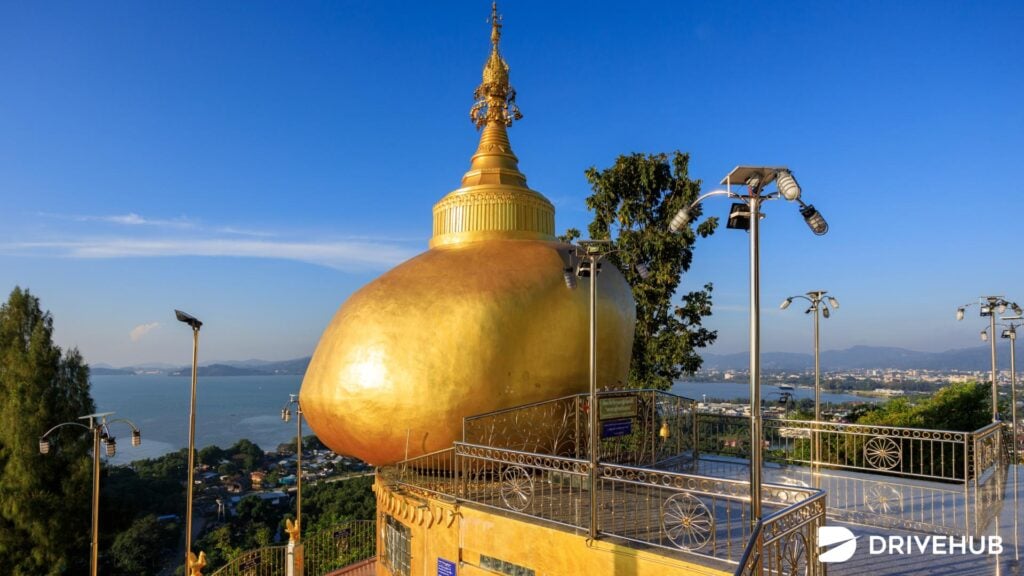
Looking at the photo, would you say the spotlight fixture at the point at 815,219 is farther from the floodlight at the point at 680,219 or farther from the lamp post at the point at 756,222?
the floodlight at the point at 680,219

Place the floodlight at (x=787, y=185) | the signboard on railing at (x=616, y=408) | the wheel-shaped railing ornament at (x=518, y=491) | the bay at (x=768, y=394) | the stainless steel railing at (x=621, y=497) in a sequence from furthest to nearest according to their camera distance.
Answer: the bay at (x=768, y=394)
the signboard on railing at (x=616, y=408)
the wheel-shaped railing ornament at (x=518, y=491)
the stainless steel railing at (x=621, y=497)
the floodlight at (x=787, y=185)

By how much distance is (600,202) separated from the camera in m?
19.8

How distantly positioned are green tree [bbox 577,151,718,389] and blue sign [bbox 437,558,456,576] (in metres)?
10.9

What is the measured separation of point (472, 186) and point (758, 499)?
1022 cm

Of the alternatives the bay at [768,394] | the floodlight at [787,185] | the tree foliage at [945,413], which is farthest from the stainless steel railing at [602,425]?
the tree foliage at [945,413]

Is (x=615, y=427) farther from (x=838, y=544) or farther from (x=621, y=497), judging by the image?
(x=838, y=544)

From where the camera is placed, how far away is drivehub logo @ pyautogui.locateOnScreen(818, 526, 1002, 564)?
7.29m

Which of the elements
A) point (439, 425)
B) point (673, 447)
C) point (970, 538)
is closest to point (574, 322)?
point (439, 425)

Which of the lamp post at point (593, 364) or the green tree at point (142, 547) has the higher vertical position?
the lamp post at point (593, 364)

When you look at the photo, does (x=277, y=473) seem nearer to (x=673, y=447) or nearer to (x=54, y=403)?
(x=54, y=403)

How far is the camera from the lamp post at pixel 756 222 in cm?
515

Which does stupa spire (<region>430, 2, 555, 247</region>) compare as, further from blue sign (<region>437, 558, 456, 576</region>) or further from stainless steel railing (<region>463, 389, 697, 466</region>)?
blue sign (<region>437, 558, 456, 576</region>)

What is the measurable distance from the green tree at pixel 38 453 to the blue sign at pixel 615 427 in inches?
789

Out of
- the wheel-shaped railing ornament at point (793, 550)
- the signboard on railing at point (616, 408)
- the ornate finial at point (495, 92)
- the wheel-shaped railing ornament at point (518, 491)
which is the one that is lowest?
the wheel-shaped railing ornament at point (518, 491)
